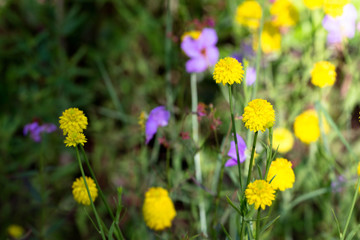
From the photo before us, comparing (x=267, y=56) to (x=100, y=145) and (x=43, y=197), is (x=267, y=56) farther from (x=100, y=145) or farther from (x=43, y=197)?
(x=43, y=197)

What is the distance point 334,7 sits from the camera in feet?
3.64

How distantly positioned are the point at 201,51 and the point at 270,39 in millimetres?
363

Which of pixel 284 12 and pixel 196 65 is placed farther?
pixel 284 12

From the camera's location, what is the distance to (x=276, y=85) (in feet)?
5.48

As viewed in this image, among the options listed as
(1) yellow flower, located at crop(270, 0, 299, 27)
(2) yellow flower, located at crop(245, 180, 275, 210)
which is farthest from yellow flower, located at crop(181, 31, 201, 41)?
(2) yellow flower, located at crop(245, 180, 275, 210)

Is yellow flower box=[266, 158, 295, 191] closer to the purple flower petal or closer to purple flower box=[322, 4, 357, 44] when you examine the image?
the purple flower petal

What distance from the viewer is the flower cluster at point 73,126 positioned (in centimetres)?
60

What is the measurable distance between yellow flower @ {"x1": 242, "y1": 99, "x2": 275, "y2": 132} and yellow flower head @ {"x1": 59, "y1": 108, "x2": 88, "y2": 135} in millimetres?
245

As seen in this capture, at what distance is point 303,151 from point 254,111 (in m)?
1.03

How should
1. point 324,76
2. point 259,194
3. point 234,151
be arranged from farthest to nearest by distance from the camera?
point 324,76 → point 234,151 → point 259,194

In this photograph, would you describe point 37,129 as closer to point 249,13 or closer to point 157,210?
point 157,210

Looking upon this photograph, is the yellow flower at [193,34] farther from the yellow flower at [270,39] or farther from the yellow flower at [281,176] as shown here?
the yellow flower at [281,176]

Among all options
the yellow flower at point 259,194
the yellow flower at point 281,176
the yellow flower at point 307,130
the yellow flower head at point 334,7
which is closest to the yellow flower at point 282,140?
the yellow flower at point 307,130

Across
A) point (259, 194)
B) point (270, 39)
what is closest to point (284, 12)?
point (270, 39)
